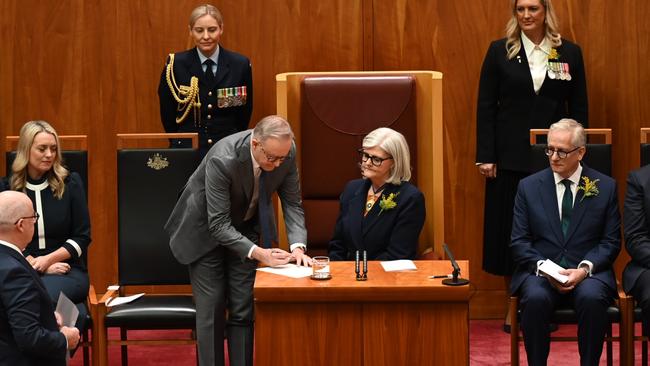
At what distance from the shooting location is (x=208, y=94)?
18.1 ft

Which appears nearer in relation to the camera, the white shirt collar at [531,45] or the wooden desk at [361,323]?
the wooden desk at [361,323]

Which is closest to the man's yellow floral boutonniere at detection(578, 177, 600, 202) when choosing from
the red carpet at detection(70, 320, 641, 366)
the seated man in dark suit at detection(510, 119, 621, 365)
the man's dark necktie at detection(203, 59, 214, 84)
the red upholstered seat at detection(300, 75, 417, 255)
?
the seated man in dark suit at detection(510, 119, 621, 365)

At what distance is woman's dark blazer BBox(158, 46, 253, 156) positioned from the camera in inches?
218

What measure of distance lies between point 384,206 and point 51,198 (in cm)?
147

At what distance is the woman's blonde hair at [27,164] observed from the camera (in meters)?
4.83

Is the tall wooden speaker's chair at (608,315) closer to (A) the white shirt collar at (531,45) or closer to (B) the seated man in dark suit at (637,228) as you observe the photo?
(B) the seated man in dark suit at (637,228)

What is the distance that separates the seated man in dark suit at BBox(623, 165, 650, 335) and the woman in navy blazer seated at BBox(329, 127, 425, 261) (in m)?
0.88

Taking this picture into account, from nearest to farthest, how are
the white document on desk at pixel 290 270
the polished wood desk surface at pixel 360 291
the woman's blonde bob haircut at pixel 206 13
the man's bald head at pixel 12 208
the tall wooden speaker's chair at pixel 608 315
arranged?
the man's bald head at pixel 12 208, the polished wood desk surface at pixel 360 291, the white document on desk at pixel 290 270, the tall wooden speaker's chair at pixel 608 315, the woman's blonde bob haircut at pixel 206 13

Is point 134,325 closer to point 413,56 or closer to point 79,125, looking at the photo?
point 79,125

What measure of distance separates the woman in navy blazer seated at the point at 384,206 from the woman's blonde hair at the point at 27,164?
4.11 ft

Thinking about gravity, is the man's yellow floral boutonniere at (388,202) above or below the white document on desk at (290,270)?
above

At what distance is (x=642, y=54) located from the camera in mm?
5855

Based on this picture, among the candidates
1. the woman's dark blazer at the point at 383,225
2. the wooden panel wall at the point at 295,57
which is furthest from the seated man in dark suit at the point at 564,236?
the wooden panel wall at the point at 295,57

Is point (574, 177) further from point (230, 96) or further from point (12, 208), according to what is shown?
point (12, 208)
